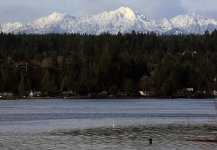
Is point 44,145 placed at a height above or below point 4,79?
below

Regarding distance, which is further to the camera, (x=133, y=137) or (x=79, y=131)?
(x=79, y=131)

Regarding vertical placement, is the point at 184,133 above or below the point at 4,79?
below

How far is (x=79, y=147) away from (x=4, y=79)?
503 feet

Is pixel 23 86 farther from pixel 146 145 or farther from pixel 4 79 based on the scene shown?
pixel 146 145

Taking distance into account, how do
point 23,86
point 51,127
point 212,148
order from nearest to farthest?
point 212,148 → point 51,127 → point 23,86

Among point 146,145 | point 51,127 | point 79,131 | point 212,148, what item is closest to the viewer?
point 212,148

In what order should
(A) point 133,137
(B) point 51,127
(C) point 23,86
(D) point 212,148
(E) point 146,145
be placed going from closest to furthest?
1. (D) point 212,148
2. (E) point 146,145
3. (A) point 133,137
4. (B) point 51,127
5. (C) point 23,86

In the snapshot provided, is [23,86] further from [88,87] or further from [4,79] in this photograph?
[88,87]

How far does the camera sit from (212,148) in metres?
47.8

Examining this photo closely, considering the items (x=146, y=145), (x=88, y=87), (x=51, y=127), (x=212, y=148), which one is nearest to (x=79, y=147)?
(x=146, y=145)

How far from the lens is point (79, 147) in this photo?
164 ft

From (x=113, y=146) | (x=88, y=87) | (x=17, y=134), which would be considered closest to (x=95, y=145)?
(x=113, y=146)

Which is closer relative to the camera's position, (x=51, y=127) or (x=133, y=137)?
(x=133, y=137)

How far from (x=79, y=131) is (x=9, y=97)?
137366mm
